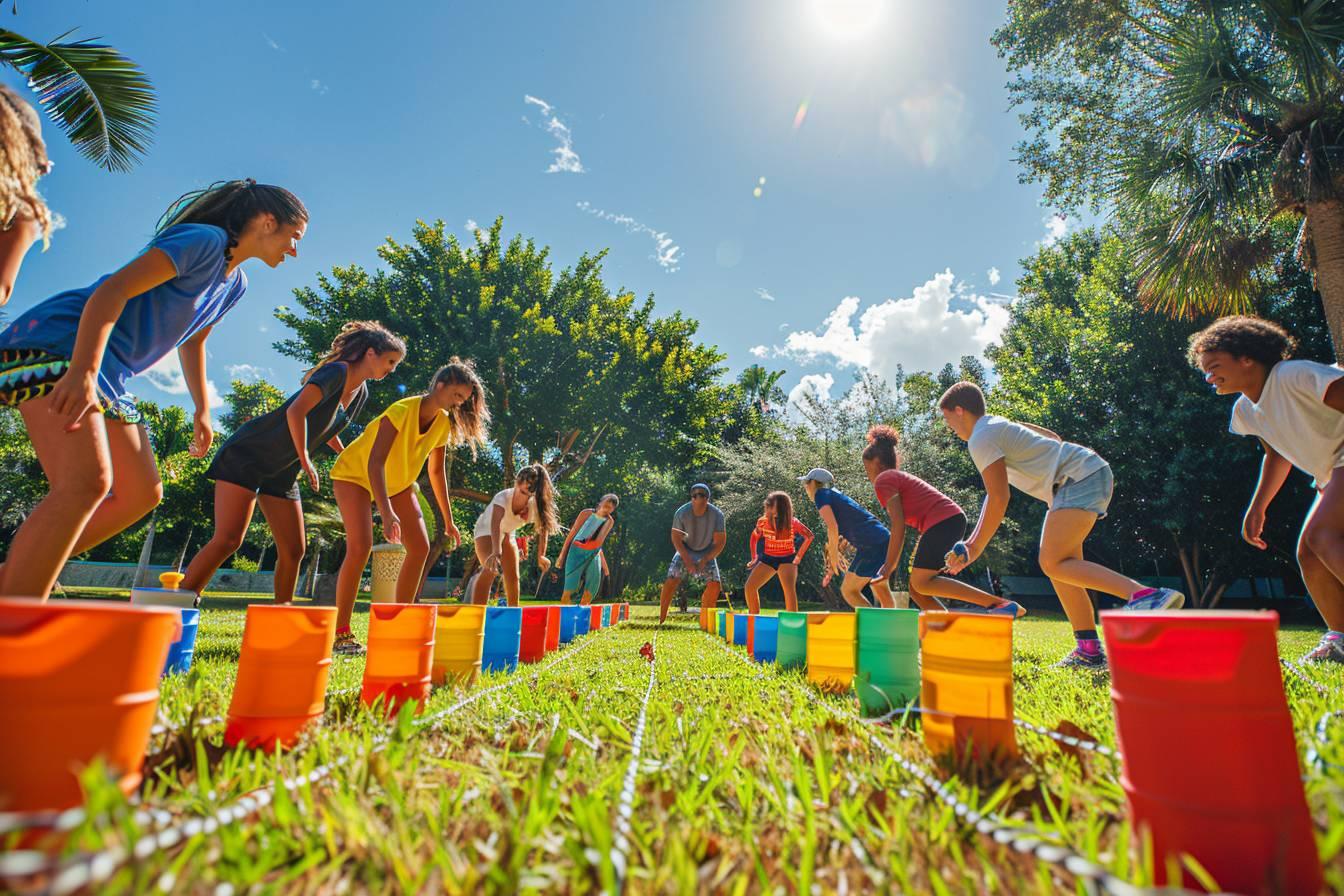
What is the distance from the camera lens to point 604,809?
1.23 metres

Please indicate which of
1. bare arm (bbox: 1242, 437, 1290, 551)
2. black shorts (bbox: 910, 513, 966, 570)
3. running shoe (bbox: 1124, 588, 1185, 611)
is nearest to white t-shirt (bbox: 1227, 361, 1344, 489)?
bare arm (bbox: 1242, 437, 1290, 551)

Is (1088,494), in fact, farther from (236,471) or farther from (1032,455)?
(236,471)

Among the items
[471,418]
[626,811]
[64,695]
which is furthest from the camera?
[471,418]

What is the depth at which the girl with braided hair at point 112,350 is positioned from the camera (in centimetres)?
221

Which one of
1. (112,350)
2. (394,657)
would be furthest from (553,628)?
(112,350)

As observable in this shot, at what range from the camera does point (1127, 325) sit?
63.3 feet

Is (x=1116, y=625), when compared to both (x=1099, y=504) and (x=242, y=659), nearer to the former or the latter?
(x=242, y=659)

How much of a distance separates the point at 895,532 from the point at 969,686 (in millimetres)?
4373

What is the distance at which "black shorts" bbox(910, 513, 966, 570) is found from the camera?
6.02 metres

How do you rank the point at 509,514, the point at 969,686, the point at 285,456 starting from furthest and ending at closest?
the point at 509,514 < the point at 285,456 < the point at 969,686

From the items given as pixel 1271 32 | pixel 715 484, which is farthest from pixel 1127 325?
pixel 715 484

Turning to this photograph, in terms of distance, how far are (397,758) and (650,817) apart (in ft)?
2.23

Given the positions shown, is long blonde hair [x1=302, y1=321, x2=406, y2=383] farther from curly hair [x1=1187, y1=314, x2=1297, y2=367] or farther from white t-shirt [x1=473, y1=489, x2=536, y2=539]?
curly hair [x1=1187, y1=314, x2=1297, y2=367]

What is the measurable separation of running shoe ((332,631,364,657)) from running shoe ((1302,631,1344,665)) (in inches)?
255
